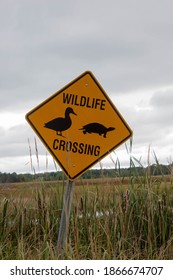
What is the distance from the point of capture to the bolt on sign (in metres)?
5.27

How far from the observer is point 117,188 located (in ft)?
20.9

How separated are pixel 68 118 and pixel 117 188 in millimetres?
1469

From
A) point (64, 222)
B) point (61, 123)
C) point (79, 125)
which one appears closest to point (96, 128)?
point (79, 125)

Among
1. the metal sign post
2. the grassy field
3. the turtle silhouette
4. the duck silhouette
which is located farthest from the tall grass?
the duck silhouette

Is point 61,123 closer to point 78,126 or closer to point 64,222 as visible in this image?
point 78,126

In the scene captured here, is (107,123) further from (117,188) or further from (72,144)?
(117,188)

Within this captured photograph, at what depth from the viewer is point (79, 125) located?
5.30m

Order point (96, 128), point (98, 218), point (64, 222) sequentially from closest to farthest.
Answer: point (64, 222), point (96, 128), point (98, 218)

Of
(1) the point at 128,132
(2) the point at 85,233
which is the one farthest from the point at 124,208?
(1) the point at 128,132

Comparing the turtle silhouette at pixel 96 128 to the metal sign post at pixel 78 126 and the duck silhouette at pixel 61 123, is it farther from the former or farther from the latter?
the duck silhouette at pixel 61 123

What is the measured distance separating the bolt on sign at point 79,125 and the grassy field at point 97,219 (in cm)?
55

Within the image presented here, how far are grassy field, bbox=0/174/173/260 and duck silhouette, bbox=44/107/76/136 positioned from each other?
0.88m

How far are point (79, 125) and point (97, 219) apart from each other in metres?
1.24

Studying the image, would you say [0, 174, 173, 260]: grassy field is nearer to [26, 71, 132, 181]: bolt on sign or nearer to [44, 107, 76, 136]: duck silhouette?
[26, 71, 132, 181]: bolt on sign
